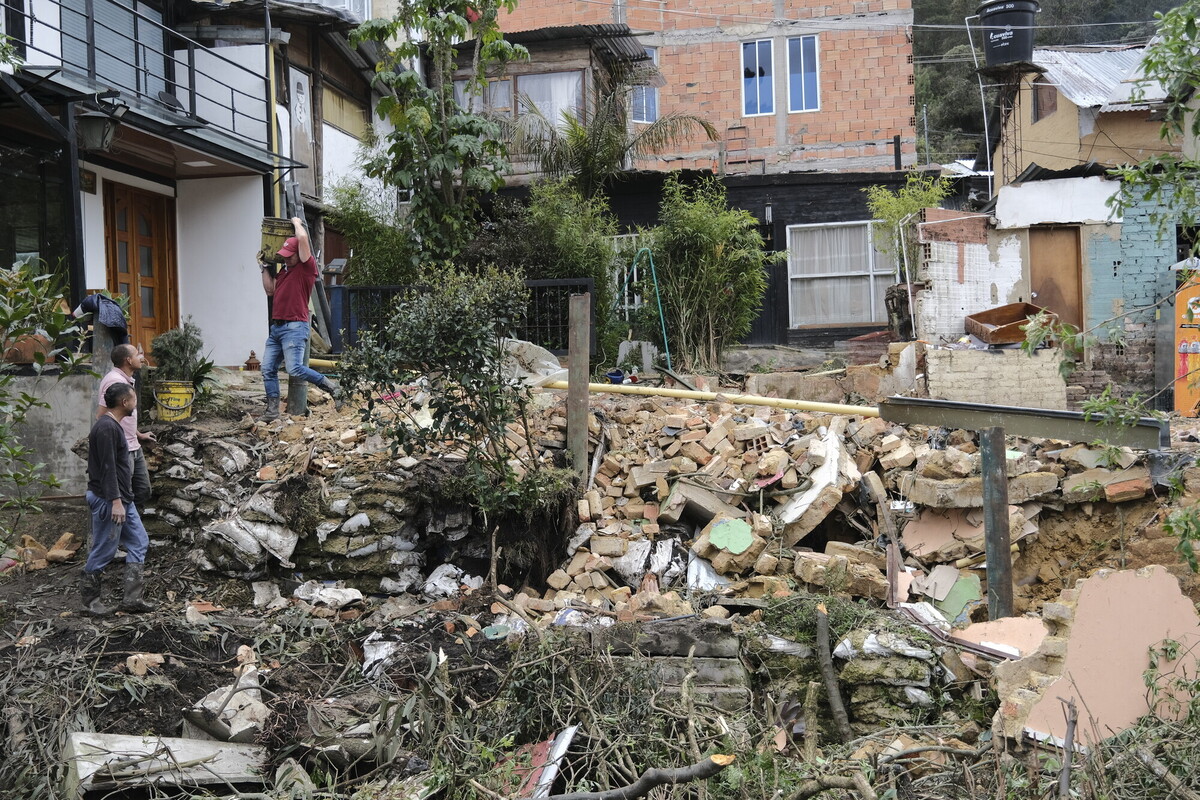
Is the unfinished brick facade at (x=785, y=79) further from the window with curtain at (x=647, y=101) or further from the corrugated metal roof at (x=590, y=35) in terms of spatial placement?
the corrugated metal roof at (x=590, y=35)

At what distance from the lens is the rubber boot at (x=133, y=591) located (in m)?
7.16

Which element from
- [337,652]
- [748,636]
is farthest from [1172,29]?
[337,652]

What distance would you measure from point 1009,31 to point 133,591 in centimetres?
1556

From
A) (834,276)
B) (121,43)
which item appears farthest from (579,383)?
(834,276)

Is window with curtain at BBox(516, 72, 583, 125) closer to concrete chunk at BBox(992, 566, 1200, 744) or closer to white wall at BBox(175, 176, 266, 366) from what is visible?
white wall at BBox(175, 176, 266, 366)

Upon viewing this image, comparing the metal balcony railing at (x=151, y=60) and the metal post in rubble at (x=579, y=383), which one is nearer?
the metal post in rubble at (x=579, y=383)

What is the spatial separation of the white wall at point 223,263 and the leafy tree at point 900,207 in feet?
28.3

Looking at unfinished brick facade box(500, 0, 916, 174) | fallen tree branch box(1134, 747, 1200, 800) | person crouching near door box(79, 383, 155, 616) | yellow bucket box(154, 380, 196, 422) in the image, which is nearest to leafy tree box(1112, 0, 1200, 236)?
fallen tree branch box(1134, 747, 1200, 800)

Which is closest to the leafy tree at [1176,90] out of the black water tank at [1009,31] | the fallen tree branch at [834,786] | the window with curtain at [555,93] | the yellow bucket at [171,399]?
the fallen tree branch at [834,786]

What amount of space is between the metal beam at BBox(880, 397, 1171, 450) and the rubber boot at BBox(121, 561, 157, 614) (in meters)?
5.57

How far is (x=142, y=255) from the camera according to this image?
492 inches

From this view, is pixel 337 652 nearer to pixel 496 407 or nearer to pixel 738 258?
pixel 496 407

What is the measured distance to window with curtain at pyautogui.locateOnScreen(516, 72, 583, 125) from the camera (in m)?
17.7

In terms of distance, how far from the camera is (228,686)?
5.95m
